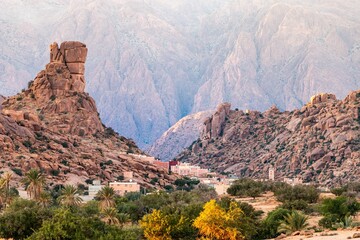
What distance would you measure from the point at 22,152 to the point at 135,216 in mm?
44522

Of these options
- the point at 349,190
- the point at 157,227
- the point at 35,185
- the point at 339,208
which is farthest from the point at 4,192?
the point at 349,190

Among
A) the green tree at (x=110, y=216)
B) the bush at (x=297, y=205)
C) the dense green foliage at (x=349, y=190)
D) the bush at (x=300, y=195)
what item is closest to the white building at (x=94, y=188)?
the bush at (x=300, y=195)

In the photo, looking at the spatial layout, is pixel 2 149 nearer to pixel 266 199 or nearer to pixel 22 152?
pixel 22 152

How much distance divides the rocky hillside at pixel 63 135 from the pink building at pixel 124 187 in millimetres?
5806

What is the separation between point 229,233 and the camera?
76.1 meters

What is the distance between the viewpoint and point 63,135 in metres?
165

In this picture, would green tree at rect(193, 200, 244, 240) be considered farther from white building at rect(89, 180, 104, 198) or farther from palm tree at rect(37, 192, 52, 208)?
white building at rect(89, 180, 104, 198)

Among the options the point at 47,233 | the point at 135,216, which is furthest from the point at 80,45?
the point at 47,233

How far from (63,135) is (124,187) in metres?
25.5

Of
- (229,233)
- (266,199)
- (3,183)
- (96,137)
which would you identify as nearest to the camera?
(229,233)

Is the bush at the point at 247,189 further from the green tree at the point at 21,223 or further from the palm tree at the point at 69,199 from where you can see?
the green tree at the point at 21,223

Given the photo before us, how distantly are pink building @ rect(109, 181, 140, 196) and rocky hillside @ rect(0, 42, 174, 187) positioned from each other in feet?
19.1

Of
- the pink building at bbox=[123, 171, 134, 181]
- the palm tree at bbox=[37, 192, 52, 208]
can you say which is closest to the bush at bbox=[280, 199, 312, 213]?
the palm tree at bbox=[37, 192, 52, 208]

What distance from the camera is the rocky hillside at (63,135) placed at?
146 meters
